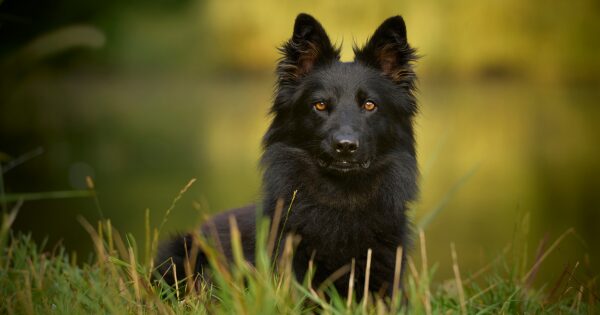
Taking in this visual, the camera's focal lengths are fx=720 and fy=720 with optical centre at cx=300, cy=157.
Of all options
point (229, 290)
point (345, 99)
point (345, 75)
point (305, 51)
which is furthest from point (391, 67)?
point (229, 290)

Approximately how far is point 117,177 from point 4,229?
12095mm

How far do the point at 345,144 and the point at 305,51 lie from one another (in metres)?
0.81

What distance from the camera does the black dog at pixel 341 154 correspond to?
14.0 feet

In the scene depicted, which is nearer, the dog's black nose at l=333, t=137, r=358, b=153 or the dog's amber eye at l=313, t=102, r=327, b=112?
the dog's black nose at l=333, t=137, r=358, b=153

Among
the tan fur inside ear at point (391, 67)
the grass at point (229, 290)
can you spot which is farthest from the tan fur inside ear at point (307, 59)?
the grass at point (229, 290)

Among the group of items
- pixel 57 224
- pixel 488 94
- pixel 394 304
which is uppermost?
pixel 394 304

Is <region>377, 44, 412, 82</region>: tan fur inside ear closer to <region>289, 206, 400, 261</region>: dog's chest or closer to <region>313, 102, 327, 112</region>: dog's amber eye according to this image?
<region>313, 102, 327, 112</region>: dog's amber eye

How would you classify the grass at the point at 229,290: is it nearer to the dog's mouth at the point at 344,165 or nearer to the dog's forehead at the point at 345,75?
the dog's mouth at the point at 344,165

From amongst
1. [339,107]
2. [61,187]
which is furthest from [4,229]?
[61,187]

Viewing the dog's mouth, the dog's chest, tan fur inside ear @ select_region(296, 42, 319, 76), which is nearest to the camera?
the dog's chest

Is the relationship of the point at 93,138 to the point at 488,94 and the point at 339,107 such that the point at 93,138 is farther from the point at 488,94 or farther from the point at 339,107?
the point at 488,94

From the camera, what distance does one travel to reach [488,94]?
50031 millimetres

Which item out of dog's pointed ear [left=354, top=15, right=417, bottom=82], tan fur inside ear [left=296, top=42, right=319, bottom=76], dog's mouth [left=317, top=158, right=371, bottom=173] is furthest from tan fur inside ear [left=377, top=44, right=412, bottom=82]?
dog's mouth [left=317, top=158, right=371, bottom=173]

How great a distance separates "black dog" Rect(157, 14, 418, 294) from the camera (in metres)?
4.28
